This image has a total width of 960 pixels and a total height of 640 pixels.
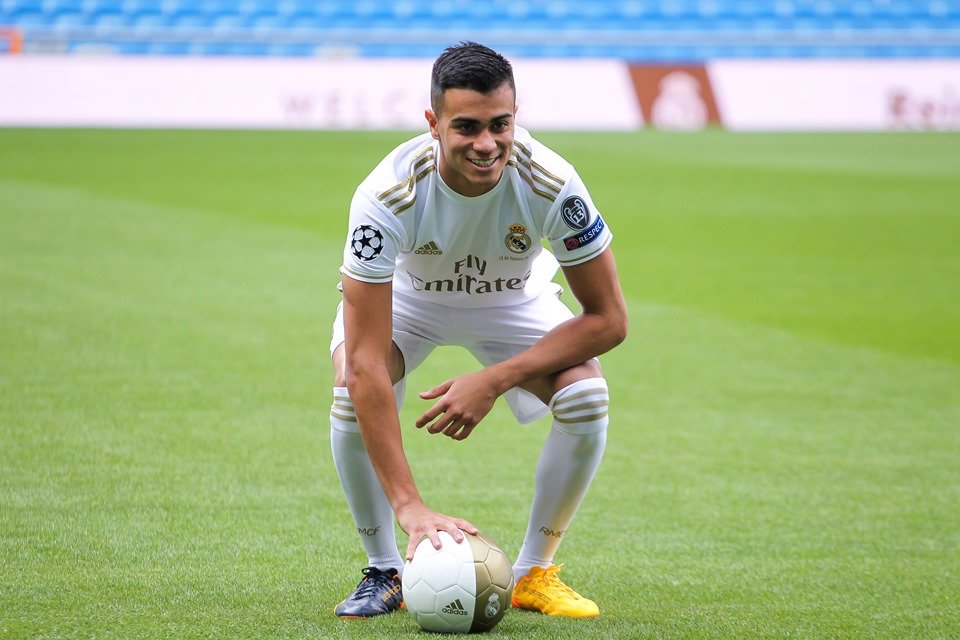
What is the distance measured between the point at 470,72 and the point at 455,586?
4.98ft

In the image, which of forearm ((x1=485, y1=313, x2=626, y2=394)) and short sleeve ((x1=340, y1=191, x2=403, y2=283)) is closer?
short sleeve ((x1=340, y1=191, x2=403, y2=283))

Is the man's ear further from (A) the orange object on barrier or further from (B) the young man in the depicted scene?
(A) the orange object on barrier

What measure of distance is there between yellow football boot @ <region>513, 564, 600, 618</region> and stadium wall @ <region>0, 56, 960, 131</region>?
791 inches

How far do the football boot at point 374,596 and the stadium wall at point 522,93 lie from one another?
20.0 m

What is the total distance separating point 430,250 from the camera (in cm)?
424

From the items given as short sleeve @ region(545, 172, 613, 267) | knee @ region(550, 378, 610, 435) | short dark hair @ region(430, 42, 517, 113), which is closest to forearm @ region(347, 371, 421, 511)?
knee @ region(550, 378, 610, 435)

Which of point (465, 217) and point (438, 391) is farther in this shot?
point (465, 217)

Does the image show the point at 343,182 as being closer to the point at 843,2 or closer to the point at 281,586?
the point at 281,586

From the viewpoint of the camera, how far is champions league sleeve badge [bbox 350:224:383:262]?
3.90 meters

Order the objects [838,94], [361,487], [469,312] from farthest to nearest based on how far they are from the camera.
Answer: [838,94], [469,312], [361,487]

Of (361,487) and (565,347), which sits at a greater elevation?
(565,347)

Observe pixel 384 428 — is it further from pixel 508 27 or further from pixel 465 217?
pixel 508 27

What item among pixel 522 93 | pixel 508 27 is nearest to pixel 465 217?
pixel 522 93

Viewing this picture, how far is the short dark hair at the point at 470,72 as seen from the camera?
377 cm
